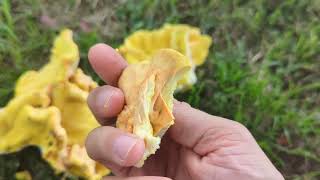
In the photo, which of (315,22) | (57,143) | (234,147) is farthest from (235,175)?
(315,22)

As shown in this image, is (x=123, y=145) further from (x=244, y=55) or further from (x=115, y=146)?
(x=244, y=55)

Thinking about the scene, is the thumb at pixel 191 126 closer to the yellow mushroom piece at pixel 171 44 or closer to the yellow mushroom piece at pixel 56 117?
the yellow mushroom piece at pixel 56 117

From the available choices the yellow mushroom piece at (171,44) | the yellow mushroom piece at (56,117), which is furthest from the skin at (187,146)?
the yellow mushroom piece at (171,44)

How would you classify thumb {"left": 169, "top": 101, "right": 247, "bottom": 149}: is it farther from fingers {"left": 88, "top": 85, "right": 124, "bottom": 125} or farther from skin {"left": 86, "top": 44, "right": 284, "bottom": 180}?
fingers {"left": 88, "top": 85, "right": 124, "bottom": 125}

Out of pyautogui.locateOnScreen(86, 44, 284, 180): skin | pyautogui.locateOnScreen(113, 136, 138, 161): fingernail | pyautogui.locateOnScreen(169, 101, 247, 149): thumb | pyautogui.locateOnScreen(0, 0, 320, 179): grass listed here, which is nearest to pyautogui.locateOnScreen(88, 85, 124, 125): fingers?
pyautogui.locateOnScreen(86, 44, 284, 180): skin

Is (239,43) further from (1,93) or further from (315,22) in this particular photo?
(1,93)

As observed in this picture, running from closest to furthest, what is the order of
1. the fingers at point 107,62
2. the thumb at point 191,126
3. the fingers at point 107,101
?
the fingers at point 107,101, the fingers at point 107,62, the thumb at point 191,126

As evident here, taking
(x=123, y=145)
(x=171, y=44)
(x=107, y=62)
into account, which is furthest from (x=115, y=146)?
(x=171, y=44)
